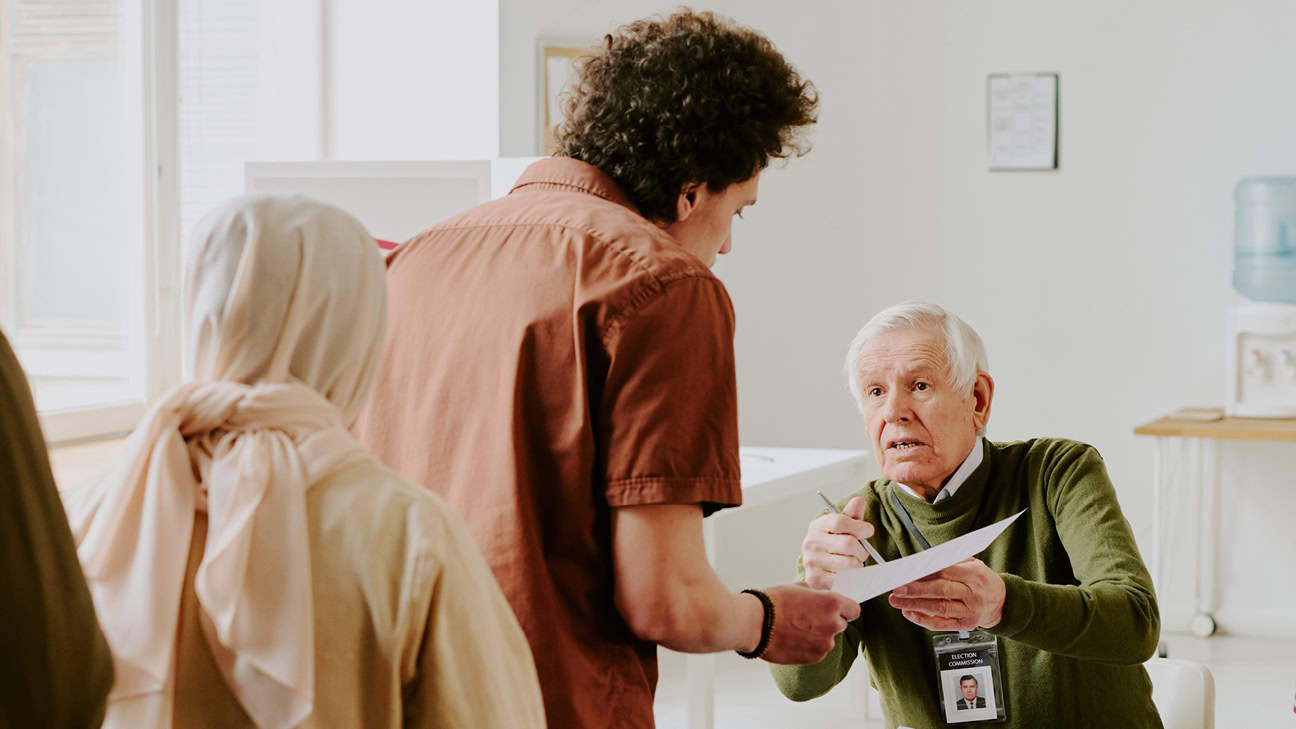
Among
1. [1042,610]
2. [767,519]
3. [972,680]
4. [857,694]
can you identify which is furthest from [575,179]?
[767,519]

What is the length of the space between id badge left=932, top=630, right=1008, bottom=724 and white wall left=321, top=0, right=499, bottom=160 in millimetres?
3029

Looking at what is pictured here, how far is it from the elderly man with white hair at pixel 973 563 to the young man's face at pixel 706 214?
455 millimetres

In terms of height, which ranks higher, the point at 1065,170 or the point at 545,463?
the point at 1065,170

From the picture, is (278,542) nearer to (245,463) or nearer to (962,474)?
(245,463)

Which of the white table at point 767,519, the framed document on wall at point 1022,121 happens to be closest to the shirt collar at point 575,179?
the white table at point 767,519

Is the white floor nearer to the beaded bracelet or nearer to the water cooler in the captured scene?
the water cooler

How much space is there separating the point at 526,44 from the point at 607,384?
141 inches

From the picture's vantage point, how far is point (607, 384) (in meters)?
1.32

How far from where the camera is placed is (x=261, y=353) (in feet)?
3.21

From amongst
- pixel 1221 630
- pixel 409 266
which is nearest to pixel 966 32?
pixel 1221 630

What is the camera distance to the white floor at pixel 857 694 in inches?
161

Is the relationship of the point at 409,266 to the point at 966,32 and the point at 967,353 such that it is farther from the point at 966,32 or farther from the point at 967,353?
the point at 966,32

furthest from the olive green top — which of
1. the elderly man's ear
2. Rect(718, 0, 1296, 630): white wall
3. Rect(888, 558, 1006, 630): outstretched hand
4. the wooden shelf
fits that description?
Rect(718, 0, 1296, 630): white wall

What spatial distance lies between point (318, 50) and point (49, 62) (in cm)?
112
